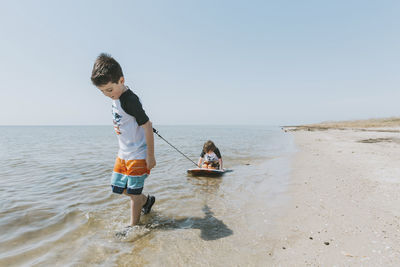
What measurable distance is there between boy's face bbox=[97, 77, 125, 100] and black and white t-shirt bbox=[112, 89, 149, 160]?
0.06 metres

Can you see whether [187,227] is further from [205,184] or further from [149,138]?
[205,184]

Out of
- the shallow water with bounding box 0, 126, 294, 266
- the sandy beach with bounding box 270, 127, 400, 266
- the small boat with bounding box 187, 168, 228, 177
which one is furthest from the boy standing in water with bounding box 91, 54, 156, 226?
the small boat with bounding box 187, 168, 228, 177

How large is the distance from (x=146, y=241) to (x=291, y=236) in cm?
237

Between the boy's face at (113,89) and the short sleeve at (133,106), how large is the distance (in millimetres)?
76

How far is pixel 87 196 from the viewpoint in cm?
572

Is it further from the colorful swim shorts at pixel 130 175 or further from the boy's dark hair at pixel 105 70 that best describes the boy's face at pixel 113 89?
the colorful swim shorts at pixel 130 175

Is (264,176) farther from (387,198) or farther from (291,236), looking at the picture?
(291,236)

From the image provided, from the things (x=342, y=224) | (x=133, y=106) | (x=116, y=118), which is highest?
(x=133, y=106)

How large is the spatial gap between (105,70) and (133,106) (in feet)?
1.98

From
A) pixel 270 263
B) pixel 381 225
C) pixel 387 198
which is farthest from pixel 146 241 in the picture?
pixel 387 198

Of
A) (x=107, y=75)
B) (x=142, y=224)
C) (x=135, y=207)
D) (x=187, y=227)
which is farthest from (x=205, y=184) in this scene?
(x=107, y=75)

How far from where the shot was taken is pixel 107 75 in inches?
110

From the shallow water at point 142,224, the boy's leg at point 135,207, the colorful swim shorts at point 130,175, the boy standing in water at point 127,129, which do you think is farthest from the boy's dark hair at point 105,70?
the shallow water at point 142,224

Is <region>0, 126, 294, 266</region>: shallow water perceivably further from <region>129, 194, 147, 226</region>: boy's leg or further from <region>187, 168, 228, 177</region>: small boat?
<region>187, 168, 228, 177</region>: small boat
